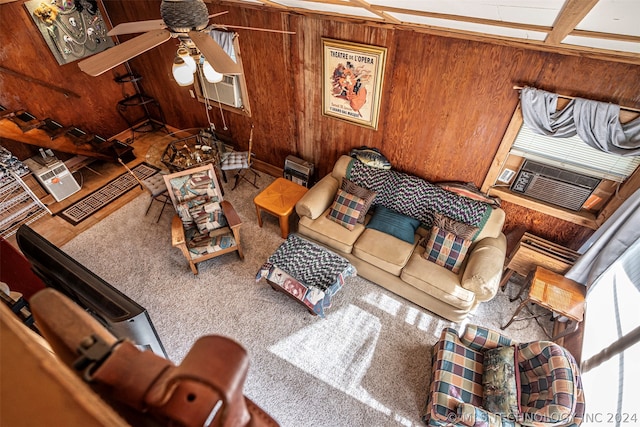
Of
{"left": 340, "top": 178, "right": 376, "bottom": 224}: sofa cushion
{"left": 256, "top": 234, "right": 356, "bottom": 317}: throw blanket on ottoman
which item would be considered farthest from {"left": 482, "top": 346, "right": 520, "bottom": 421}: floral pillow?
{"left": 340, "top": 178, "right": 376, "bottom": 224}: sofa cushion

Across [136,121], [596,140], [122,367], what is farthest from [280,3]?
[136,121]

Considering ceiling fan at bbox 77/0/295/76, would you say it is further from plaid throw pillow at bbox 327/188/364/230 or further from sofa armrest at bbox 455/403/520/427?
sofa armrest at bbox 455/403/520/427

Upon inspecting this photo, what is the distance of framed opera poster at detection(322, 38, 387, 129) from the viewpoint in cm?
307

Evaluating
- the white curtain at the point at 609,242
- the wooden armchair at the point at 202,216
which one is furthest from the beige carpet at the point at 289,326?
the white curtain at the point at 609,242

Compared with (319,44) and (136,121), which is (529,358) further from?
(136,121)

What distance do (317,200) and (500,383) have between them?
2301 mm

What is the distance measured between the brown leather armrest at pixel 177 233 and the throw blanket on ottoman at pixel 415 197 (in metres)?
1.93

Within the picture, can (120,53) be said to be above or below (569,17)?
below

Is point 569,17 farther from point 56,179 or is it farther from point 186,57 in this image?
point 56,179

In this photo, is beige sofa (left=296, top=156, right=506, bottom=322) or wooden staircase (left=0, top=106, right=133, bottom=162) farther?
wooden staircase (left=0, top=106, right=133, bottom=162)

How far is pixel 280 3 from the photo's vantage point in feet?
9.52

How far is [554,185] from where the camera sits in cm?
287

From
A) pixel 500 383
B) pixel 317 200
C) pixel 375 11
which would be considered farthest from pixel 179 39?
pixel 500 383

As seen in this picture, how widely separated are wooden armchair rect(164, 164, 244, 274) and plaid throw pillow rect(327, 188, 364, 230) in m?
1.05
